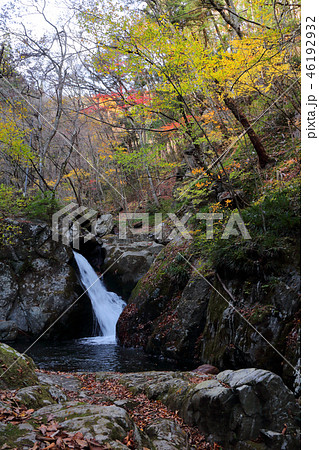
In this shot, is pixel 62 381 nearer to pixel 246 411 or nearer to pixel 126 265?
pixel 246 411

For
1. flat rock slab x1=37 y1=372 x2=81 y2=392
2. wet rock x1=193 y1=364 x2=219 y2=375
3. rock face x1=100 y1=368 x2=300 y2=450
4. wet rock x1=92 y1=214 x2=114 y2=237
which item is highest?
wet rock x1=92 y1=214 x2=114 y2=237

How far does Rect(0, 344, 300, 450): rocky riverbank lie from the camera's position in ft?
7.24

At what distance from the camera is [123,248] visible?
1330cm

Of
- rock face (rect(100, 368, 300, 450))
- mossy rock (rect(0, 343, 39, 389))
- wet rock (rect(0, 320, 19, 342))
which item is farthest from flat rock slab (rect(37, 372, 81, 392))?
wet rock (rect(0, 320, 19, 342))

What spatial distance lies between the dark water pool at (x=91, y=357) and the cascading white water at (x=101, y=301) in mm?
765

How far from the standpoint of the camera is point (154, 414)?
3.72 metres

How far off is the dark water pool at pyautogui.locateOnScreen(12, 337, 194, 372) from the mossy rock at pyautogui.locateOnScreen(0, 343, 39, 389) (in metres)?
3.12

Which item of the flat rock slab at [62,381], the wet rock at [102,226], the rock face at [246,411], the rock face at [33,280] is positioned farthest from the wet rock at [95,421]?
the wet rock at [102,226]

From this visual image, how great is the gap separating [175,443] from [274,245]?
375 centimetres

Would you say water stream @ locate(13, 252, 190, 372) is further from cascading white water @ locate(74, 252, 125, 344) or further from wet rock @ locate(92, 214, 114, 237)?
wet rock @ locate(92, 214, 114, 237)

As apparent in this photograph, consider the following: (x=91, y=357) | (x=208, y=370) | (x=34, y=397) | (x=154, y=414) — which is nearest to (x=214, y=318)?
(x=208, y=370)

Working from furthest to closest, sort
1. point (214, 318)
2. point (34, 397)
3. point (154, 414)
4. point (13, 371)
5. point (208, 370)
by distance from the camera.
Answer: point (214, 318) < point (208, 370) < point (13, 371) < point (154, 414) < point (34, 397)

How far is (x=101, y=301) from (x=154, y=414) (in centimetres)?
826

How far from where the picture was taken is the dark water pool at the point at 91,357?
23.0ft
